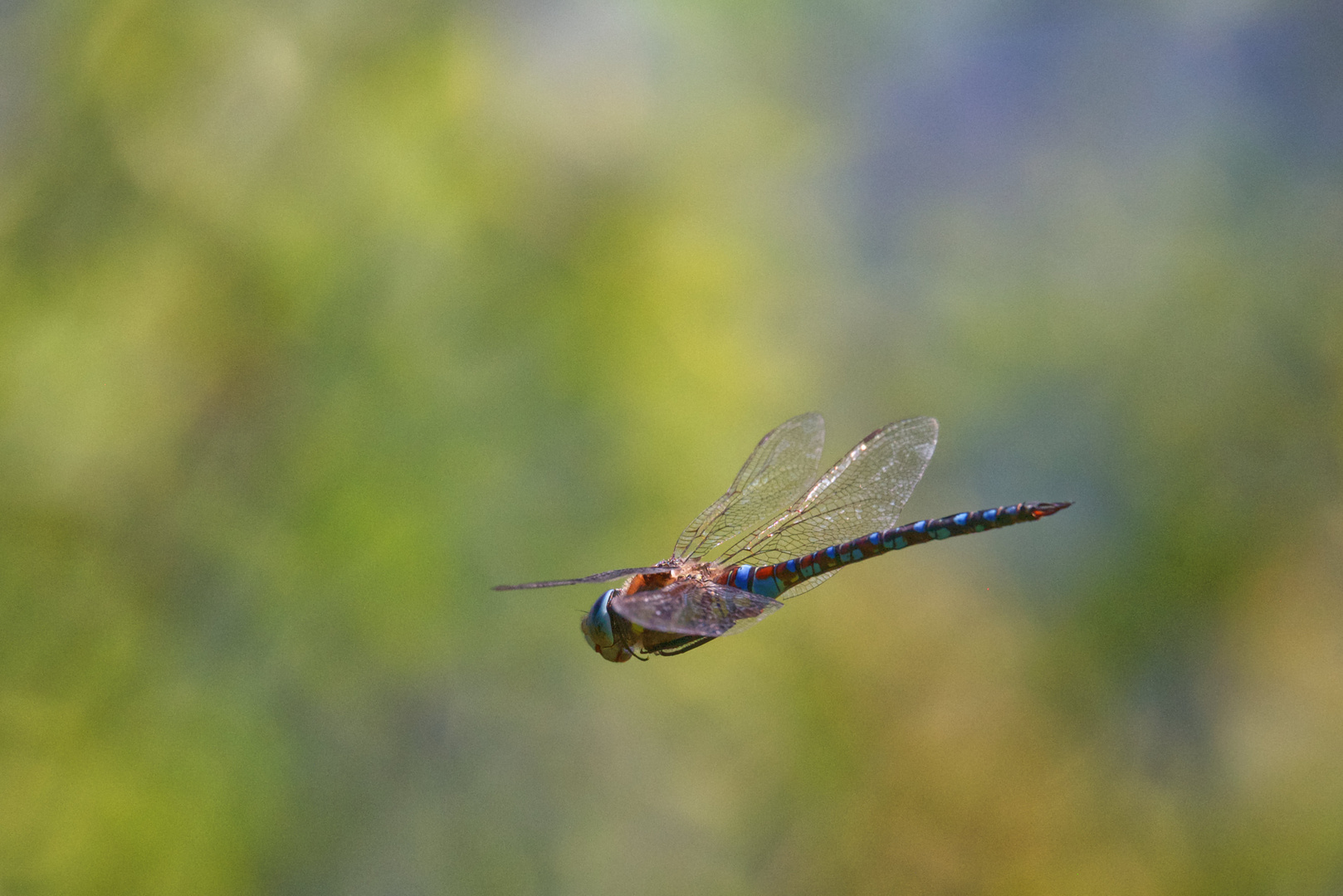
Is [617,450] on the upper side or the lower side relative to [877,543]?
lower

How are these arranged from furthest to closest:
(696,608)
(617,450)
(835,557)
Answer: (617,450)
(835,557)
(696,608)

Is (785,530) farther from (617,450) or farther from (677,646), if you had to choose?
(617,450)

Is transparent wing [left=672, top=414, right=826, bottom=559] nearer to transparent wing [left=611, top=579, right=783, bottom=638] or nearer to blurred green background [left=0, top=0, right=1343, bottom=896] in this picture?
transparent wing [left=611, top=579, right=783, bottom=638]

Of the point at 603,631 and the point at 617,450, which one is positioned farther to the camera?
the point at 617,450

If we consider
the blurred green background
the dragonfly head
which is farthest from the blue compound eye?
the blurred green background

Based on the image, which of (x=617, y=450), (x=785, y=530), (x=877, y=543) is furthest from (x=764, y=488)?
(x=617, y=450)

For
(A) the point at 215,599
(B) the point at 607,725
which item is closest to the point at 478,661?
(B) the point at 607,725

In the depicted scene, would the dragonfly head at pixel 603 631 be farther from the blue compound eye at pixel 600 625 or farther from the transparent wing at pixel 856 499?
the transparent wing at pixel 856 499

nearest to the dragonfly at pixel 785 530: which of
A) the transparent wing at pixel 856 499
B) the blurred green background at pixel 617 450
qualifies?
the transparent wing at pixel 856 499
